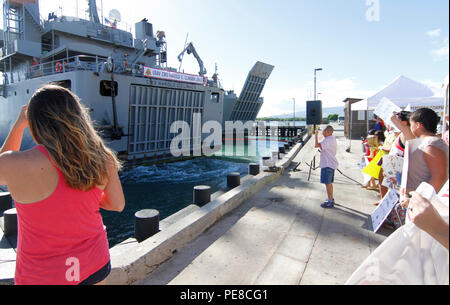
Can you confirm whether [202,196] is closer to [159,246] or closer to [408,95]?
[159,246]

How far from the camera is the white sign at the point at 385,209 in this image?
10.9 feet

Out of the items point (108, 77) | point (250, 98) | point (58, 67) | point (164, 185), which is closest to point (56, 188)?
point (164, 185)

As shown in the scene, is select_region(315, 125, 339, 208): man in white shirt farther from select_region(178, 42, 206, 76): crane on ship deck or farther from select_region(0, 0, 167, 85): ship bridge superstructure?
select_region(178, 42, 206, 76): crane on ship deck

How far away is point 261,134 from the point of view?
38969 millimetres

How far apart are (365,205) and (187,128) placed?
1295 cm

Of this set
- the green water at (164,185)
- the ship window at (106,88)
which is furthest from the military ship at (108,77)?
the green water at (164,185)

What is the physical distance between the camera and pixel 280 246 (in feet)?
10.7

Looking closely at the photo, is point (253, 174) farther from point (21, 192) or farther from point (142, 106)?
point (142, 106)

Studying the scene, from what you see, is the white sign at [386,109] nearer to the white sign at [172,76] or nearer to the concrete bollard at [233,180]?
the concrete bollard at [233,180]

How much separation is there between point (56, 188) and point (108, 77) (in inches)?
512

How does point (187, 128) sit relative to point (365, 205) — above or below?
above

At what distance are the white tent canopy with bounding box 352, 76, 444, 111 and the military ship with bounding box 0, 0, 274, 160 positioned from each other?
10161 mm
